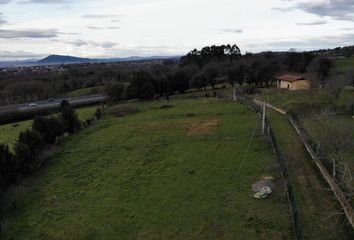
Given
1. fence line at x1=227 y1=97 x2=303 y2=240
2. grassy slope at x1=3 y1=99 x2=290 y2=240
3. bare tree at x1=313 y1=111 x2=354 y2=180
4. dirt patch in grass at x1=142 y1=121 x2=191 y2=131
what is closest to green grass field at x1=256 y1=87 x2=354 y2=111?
fence line at x1=227 y1=97 x2=303 y2=240

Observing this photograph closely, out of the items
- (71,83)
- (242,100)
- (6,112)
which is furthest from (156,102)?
(71,83)

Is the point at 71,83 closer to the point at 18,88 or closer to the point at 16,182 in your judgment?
the point at 18,88

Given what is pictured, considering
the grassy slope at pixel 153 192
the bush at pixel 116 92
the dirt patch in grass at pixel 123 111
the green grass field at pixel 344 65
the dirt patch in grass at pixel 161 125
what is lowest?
the grassy slope at pixel 153 192

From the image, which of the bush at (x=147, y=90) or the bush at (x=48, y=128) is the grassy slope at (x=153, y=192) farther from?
the bush at (x=147, y=90)

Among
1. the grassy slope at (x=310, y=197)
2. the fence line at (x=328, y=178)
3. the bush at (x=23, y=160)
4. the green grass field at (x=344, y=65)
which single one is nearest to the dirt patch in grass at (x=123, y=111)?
the bush at (x=23, y=160)

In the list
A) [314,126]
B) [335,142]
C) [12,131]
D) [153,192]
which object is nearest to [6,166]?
[153,192]

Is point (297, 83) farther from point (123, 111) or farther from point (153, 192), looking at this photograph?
point (153, 192)

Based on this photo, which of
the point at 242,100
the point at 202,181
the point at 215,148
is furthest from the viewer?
the point at 242,100
